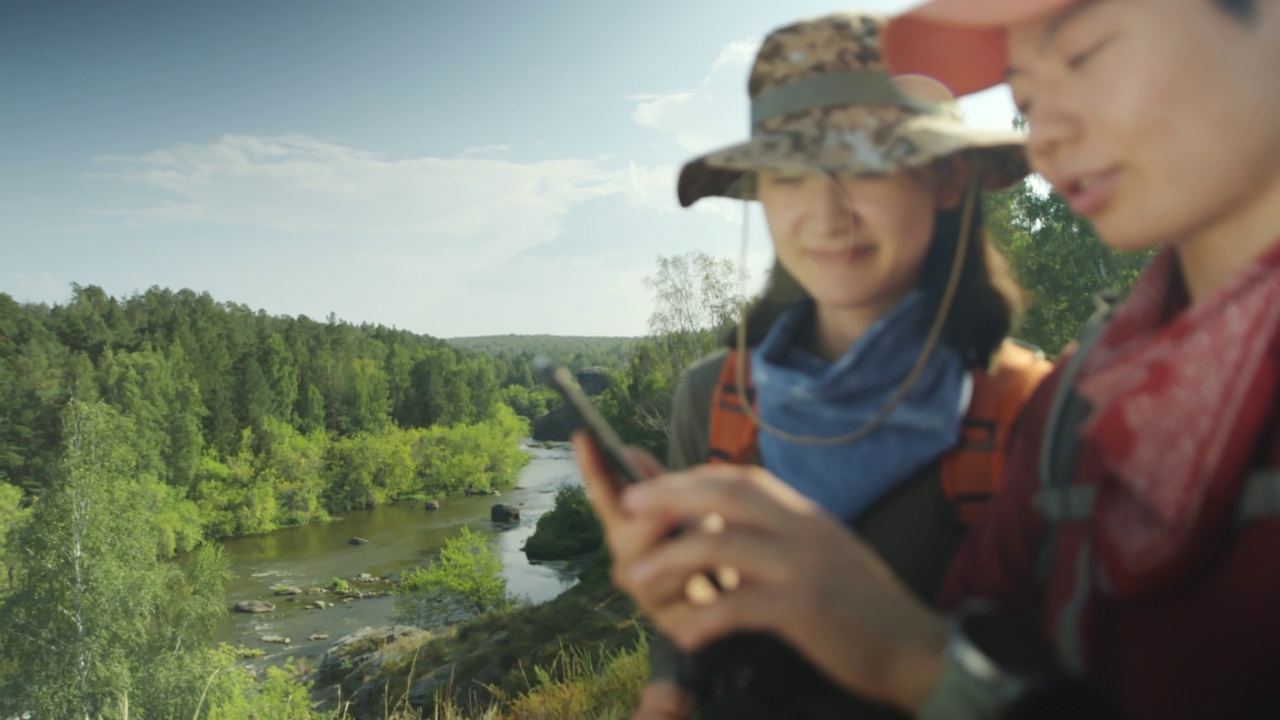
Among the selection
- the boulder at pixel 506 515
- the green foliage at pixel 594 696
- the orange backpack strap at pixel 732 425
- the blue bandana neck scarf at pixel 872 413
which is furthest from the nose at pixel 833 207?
the boulder at pixel 506 515

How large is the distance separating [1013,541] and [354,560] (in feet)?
121

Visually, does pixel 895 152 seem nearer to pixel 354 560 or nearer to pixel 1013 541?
pixel 1013 541

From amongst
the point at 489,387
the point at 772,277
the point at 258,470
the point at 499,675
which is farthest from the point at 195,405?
the point at 772,277

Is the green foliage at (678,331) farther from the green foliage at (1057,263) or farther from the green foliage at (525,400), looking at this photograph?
the green foliage at (525,400)

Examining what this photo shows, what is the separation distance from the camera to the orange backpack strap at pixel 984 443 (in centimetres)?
105

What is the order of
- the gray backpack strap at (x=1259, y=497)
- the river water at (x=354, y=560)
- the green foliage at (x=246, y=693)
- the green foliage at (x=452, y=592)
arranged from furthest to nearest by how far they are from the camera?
the river water at (x=354, y=560)
the green foliage at (x=452, y=592)
the green foliage at (x=246, y=693)
the gray backpack strap at (x=1259, y=497)

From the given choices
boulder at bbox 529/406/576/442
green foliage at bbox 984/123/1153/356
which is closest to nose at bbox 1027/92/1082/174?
green foliage at bbox 984/123/1153/356

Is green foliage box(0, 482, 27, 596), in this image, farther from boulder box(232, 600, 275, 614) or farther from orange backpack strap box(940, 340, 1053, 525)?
orange backpack strap box(940, 340, 1053, 525)

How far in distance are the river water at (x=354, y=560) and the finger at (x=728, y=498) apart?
87.1 ft

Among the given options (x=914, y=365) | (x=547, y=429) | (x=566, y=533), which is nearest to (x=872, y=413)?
(x=914, y=365)

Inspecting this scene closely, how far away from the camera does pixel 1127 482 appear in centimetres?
63

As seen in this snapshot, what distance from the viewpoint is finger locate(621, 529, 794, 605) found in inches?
26.2

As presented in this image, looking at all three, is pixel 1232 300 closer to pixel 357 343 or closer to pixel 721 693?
pixel 721 693

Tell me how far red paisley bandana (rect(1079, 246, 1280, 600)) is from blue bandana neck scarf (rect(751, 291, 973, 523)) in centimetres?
37
